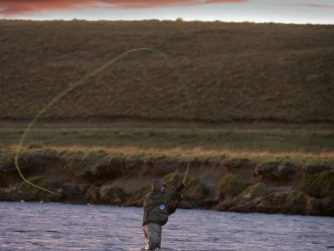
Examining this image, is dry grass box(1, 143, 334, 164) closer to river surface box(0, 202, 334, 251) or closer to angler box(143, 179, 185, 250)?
river surface box(0, 202, 334, 251)

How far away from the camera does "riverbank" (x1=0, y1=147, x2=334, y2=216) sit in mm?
38156

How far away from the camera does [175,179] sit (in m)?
41.0

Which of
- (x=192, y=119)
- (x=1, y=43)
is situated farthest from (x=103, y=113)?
(x=1, y=43)

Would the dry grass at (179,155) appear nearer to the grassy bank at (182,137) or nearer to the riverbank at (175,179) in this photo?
the riverbank at (175,179)

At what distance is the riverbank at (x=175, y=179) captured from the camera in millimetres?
38156

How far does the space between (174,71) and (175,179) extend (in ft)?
132

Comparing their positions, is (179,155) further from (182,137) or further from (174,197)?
(174,197)

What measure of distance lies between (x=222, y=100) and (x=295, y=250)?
49306 mm

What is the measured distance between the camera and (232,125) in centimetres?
6719

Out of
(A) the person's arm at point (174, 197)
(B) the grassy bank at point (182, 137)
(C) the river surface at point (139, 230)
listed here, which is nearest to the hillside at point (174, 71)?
(B) the grassy bank at point (182, 137)

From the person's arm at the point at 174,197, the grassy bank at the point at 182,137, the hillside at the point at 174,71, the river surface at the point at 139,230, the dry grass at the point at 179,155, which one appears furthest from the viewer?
the hillside at the point at 174,71

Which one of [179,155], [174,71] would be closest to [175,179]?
[179,155]

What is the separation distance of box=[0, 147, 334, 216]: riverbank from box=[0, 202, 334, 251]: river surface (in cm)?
173

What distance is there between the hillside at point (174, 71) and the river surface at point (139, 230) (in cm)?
3392
